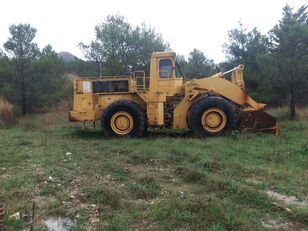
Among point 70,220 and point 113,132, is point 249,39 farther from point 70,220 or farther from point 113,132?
point 70,220

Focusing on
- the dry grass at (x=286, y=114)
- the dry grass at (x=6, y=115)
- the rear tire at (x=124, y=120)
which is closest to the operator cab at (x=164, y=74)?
the rear tire at (x=124, y=120)

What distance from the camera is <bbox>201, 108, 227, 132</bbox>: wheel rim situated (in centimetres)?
1229

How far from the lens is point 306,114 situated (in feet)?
54.1

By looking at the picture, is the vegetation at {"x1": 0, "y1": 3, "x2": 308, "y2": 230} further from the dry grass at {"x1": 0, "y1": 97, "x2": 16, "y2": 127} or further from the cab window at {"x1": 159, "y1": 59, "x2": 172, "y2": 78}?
the cab window at {"x1": 159, "y1": 59, "x2": 172, "y2": 78}

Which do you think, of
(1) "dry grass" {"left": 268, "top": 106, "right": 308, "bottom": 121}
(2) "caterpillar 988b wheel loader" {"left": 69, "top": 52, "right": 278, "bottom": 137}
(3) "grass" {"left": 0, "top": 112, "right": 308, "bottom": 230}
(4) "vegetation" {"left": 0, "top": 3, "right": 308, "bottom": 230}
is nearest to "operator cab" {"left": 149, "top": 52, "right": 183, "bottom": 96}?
(2) "caterpillar 988b wheel loader" {"left": 69, "top": 52, "right": 278, "bottom": 137}

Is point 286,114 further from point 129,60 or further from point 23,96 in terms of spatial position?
point 23,96

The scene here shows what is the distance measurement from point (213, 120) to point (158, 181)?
5662mm

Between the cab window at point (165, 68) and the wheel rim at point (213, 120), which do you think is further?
the cab window at point (165, 68)

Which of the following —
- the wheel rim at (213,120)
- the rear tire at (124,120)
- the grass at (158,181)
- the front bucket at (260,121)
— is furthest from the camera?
the rear tire at (124,120)

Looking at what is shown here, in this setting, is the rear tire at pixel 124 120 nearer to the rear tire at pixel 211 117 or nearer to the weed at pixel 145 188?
the rear tire at pixel 211 117

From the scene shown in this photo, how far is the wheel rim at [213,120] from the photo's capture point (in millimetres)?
12289

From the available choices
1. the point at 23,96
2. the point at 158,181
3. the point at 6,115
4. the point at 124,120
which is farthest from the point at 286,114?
the point at 23,96

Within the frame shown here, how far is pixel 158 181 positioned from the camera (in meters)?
7.07

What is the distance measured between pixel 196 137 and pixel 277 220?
7178 mm
